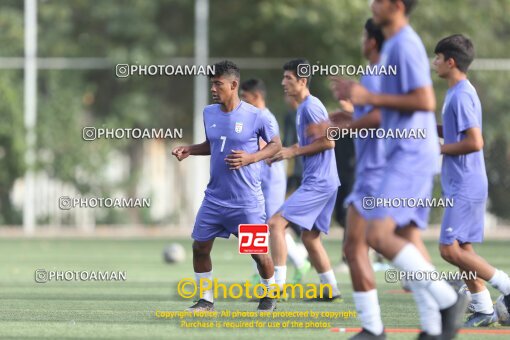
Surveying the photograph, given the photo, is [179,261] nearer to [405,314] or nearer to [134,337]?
[405,314]

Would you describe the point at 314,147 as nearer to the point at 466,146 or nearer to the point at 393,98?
the point at 466,146

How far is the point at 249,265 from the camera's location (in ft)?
63.6

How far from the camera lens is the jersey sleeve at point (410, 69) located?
26.2ft

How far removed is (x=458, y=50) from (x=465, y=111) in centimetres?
56

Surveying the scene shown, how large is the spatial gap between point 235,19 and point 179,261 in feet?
43.5

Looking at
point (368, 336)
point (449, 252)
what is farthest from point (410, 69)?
point (449, 252)

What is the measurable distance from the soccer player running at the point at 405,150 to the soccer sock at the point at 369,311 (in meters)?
0.45

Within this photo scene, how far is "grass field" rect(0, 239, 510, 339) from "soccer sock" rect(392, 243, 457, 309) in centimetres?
125

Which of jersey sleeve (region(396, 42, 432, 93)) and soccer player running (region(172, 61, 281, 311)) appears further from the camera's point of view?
soccer player running (region(172, 61, 281, 311))

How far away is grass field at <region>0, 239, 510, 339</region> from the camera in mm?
9656

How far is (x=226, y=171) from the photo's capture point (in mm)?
11430

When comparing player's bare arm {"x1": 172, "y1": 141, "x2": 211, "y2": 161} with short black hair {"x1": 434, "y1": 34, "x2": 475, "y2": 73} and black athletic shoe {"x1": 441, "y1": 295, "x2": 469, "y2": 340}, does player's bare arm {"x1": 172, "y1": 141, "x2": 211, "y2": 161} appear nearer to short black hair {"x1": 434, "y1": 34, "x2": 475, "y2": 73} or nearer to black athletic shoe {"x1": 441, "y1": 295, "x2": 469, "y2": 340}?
short black hair {"x1": 434, "y1": 34, "x2": 475, "y2": 73}

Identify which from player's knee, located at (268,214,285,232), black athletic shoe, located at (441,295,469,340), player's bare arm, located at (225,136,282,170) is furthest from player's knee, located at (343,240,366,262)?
player's knee, located at (268,214,285,232)

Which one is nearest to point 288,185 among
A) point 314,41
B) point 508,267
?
point 508,267
